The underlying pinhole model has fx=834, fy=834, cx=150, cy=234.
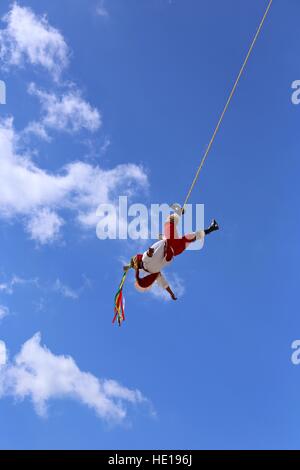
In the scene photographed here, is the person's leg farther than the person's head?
No

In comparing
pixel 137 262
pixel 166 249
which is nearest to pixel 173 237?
pixel 166 249

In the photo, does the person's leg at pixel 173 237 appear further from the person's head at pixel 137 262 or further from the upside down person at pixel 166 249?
the person's head at pixel 137 262

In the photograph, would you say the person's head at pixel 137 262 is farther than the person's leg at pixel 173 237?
Yes

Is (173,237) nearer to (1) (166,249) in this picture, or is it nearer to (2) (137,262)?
(1) (166,249)

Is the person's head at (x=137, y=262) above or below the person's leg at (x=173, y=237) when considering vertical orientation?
below

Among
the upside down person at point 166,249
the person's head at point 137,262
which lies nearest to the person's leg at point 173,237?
the upside down person at point 166,249

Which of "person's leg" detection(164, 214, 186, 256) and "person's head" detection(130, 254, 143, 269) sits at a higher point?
"person's leg" detection(164, 214, 186, 256)

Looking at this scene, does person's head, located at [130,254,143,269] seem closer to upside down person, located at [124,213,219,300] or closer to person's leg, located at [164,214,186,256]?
upside down person, located at [124,213,219,300]

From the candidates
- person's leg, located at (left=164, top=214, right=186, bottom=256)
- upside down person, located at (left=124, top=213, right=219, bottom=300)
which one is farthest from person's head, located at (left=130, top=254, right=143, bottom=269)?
person's leg, located at (left=164, top=214, right=186, bottom=256)

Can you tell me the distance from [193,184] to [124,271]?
2.35m
